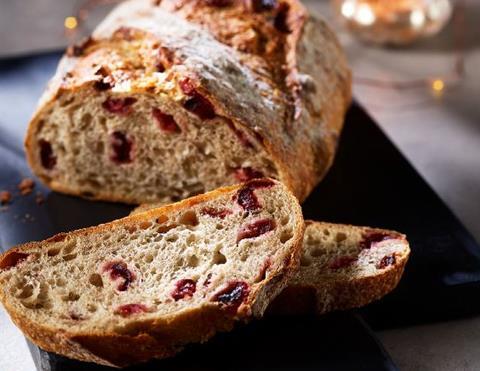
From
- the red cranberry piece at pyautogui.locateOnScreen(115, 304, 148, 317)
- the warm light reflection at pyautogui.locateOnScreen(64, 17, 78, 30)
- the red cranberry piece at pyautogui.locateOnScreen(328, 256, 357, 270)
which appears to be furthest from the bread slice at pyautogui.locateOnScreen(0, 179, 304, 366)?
the warm light reflection at pyautogui.locateOnScreen(64, 17, 78, 30)

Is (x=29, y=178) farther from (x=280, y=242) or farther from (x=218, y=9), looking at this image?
(x=280, y=242)

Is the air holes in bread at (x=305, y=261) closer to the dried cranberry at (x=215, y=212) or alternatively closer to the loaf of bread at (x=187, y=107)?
the dried cranberry at (x=215, y=212)

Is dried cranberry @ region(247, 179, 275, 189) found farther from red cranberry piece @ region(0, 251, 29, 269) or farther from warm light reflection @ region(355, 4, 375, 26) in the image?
warm light reflection @ region(355, 4, 375, 26)

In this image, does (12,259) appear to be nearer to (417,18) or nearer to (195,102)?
(195,102)

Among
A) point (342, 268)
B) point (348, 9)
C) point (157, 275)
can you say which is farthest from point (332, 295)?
point (348, 9)

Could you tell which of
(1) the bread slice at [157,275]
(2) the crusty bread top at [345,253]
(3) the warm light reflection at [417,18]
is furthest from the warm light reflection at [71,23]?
(2) the crusty bread top at [345,253]

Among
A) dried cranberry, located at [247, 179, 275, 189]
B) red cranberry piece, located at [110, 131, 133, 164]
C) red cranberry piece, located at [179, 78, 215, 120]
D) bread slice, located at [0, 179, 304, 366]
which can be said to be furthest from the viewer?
red cranberry piece, located at [110, 131, 133, 164]
